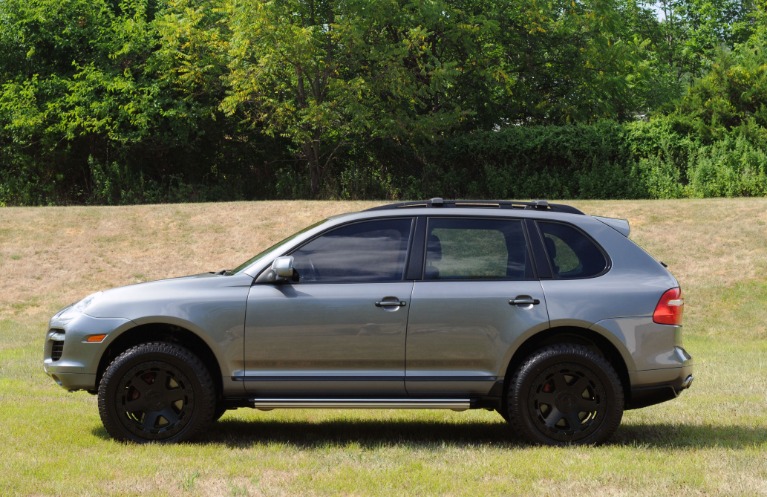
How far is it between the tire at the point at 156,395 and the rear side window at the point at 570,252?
104 inches

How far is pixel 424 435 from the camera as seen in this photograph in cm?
818

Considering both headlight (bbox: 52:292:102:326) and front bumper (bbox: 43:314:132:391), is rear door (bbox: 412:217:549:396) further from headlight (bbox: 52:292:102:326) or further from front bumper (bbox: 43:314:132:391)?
headlight (bbox: 52:292:102:326)

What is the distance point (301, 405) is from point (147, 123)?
71.8ft

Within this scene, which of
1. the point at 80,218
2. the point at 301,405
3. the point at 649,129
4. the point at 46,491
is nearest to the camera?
the point at 46,491

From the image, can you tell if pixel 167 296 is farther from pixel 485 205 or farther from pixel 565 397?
pixel 565 397

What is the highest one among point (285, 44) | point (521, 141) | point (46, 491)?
point (285, 44)

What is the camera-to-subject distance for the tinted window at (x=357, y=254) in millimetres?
7645

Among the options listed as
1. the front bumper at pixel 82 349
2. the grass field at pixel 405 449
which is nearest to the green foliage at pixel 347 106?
→ the grass field at pixel 405 449

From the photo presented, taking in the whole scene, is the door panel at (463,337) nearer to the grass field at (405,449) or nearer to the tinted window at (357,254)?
the tinted window at (357,254)

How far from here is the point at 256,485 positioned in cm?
623

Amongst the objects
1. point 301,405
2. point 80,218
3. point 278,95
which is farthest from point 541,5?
point 301,405

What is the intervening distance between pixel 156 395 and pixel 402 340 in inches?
71.2

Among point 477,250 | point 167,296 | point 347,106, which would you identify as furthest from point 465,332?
point 347,106

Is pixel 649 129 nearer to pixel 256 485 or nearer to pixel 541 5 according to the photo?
pixel 541 5
